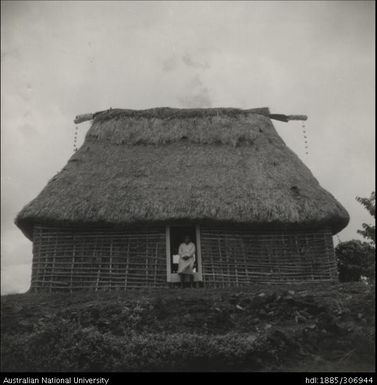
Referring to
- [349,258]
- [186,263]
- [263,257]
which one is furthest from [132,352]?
[349,258]

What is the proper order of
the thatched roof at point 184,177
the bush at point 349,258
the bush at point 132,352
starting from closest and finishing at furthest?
the bush at point 132,352 < the thatched roof at point 184,177 < the bush at point 349,258

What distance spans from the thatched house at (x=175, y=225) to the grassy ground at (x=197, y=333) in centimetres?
218

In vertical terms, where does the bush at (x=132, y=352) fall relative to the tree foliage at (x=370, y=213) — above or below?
below

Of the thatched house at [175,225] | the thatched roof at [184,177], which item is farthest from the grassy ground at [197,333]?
the thatched roof at [184,177]

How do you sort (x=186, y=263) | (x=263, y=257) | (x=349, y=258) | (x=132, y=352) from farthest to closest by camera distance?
(x=349, y=258), (x=263, y=257), (x=186, y=263), (x=132, y=352)

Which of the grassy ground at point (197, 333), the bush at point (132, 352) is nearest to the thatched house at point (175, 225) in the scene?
the grassy ground at point (197, 333)

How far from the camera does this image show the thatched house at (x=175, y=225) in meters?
12.6

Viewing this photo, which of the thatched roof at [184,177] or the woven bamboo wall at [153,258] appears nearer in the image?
the thatched roof at [184,177]

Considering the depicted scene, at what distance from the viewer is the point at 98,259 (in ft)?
42.2

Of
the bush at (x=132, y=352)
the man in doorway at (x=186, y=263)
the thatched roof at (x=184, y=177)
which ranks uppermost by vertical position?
the thatched roof at (x=184, y=177)

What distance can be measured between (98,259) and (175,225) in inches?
86.3

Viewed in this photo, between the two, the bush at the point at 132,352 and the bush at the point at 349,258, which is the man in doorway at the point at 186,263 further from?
the bush at the point at 349,258

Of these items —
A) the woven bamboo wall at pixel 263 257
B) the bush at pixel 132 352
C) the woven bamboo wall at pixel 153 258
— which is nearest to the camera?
the bush at pixel 132 352

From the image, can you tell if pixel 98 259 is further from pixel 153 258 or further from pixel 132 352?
pixel 132 352
